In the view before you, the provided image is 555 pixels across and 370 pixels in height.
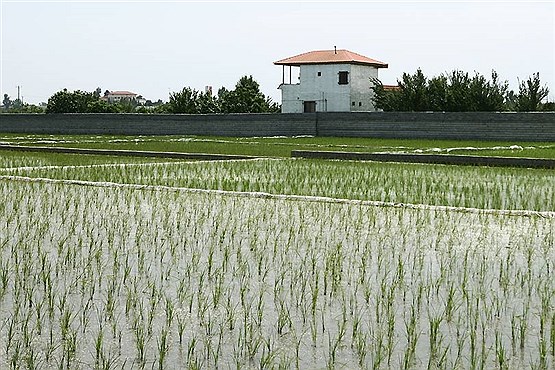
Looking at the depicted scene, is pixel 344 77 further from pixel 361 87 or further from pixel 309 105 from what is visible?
pixel 309 105

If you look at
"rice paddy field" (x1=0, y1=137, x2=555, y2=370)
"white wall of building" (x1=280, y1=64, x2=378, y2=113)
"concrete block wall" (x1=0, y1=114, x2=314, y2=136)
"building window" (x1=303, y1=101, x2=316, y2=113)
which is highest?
"white wall of building" (x1=280, y1=64, x2=378, y2=113)

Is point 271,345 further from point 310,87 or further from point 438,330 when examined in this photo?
point 310,87

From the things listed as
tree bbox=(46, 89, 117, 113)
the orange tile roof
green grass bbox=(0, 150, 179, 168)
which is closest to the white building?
the orange tile roof

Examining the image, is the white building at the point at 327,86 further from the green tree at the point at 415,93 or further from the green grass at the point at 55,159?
the green grass at the point at 55,159

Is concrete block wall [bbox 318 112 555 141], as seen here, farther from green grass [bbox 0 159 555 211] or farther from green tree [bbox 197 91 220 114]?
green tree [bbox 197 91 220 114]

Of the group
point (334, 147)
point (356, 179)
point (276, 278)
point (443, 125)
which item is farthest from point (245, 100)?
point (276, 278)

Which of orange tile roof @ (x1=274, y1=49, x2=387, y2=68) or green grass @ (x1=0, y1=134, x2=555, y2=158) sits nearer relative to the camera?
green grass @ (x1=0, y1=134, x2=555, y2=158)

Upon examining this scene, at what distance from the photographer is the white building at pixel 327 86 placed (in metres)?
48.3

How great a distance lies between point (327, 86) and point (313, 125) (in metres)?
19.4

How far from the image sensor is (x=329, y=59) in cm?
4888

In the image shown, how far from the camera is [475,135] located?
85.5 feet

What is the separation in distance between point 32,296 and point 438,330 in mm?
2179

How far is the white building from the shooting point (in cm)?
4828

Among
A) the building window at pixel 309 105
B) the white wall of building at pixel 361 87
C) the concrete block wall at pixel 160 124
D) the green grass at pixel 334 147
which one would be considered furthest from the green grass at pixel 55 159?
the white wall of building at pixel 361 87
